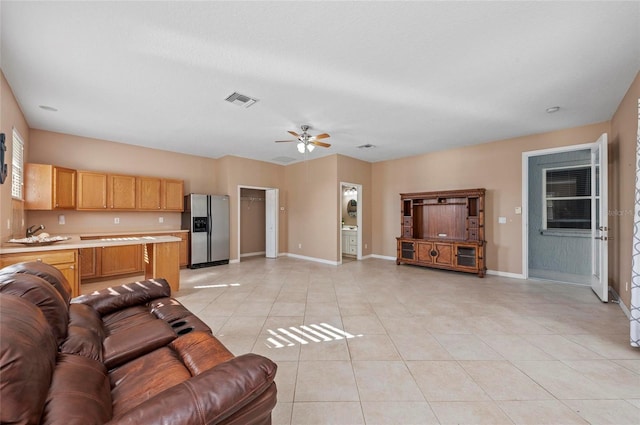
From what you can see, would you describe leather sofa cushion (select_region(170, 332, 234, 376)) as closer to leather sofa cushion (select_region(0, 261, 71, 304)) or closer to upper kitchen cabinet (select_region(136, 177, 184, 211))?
leather sofa cushion (select_region(0, 261, 71, 304))

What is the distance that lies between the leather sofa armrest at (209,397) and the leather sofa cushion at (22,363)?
9.6 inches

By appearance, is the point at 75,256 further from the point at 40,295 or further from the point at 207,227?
the point at 207,227

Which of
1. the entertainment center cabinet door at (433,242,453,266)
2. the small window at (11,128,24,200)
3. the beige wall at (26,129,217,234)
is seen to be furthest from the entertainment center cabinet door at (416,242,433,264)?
the small window at (11,128,24,200)

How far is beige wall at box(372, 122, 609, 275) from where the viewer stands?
479cm

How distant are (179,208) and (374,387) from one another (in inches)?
220

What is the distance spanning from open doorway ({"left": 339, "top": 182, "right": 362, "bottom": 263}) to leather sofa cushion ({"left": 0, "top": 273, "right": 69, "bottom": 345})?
5.34 meters

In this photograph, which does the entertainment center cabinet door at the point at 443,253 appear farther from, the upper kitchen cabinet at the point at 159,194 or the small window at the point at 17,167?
the small window at the point at 17,167

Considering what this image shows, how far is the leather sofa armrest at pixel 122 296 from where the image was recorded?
2150 millimetres

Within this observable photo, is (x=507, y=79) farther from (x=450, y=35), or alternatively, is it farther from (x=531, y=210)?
(x=531, y=210)

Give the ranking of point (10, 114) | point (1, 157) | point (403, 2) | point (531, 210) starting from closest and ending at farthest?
point (403, 2), point (1, 157), point (10, 114), point (531, 210)

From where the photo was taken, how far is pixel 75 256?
11.0 feet

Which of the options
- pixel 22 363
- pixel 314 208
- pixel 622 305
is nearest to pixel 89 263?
pixel 314 208

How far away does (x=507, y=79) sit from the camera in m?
2.96

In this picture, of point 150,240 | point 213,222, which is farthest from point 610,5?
point 213,222
